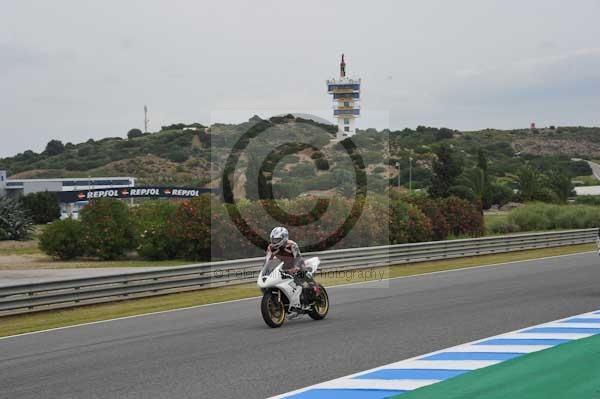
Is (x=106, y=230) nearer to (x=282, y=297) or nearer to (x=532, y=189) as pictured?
(x=282, y=297)

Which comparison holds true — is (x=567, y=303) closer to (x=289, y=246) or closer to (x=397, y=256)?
(x=289, y=246)

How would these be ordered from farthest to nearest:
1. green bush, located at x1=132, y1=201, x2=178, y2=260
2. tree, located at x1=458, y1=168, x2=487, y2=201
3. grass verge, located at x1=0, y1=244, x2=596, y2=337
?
tree, located at x1=458, y1=168, x2=487, y2=201 < green bush, located at x1=132, y1=201, x2=178, y2=260 < grass verge, located at x1=0, y1=244, x2=596, y2=337

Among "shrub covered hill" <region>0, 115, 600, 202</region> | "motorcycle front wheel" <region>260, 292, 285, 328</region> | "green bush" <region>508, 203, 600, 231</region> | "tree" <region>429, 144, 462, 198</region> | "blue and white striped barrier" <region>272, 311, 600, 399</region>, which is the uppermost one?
"shrub covered hill" <region>0, 115, 600, 202</region>


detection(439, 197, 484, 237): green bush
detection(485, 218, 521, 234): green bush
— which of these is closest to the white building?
detection(485, 218, 521, 234): green bush

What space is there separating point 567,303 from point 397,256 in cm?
1322

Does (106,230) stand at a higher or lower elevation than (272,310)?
higher

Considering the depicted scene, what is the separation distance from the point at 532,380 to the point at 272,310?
5794 millimetres

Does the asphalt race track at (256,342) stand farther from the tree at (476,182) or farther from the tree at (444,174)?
the tree at (476,182)

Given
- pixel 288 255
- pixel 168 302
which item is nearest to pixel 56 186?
pixel 168 302

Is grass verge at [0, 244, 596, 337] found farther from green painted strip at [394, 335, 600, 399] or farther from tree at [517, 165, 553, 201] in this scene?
tree at [517, 165, 553, 201]

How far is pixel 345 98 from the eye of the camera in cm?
16712

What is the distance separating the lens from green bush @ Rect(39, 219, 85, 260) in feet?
138

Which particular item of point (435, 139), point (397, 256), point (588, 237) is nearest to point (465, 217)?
point (588, 237)

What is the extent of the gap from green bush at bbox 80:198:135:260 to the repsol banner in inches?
1496
